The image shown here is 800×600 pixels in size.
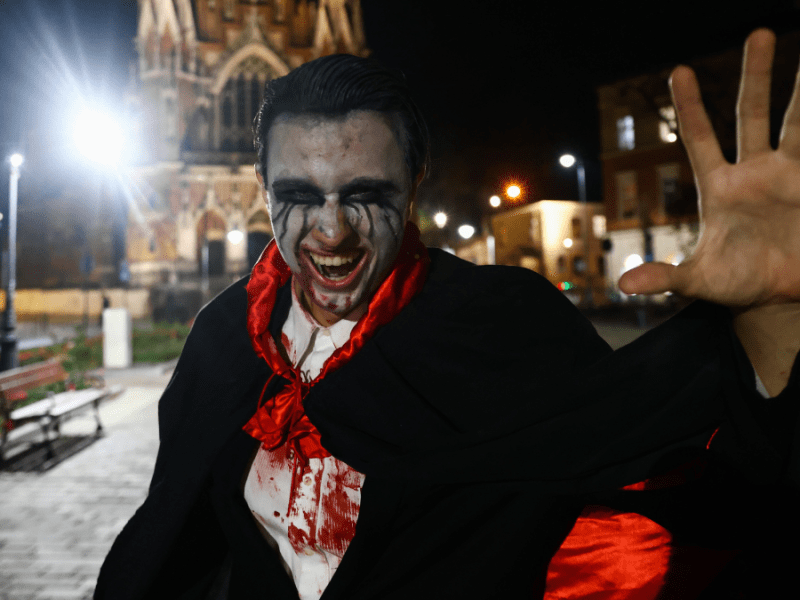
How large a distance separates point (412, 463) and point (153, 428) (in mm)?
8436

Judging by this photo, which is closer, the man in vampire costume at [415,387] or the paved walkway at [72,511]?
the man in vampire costume at [415,387]

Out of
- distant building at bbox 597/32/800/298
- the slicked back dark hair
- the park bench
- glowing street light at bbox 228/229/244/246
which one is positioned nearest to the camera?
the slicked back dark hair

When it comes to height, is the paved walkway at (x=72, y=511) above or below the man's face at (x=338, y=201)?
below

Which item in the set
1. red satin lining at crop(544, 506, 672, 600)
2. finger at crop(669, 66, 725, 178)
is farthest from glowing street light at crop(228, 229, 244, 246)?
finger at crop(669, 66, 725, 178)

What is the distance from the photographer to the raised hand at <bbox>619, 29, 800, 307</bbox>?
3.73 ft

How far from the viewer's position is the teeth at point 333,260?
150 cm

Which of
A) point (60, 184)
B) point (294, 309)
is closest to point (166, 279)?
point (60, 184)

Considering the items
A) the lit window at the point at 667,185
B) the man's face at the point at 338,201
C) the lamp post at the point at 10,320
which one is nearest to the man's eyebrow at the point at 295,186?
the man's face at the point at 338,201

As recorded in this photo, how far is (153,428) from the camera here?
28.5 feet

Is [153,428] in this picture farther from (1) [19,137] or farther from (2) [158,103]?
(2) [158,103]

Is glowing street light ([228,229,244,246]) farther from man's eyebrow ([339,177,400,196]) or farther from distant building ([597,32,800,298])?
man's eyebrow ([339,177,400,196])

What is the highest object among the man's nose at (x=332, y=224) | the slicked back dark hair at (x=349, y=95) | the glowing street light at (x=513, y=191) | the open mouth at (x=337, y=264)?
the glowing street light at (x=513, y=191)

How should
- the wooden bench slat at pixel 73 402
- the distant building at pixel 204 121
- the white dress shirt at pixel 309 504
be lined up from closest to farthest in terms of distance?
the white dress shirt at pixel 309 504, the wooden bench slat at pixel 73 402, the distant building at pixel 204 121

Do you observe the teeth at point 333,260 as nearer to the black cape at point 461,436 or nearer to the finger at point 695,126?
the black cape at point 461,436
